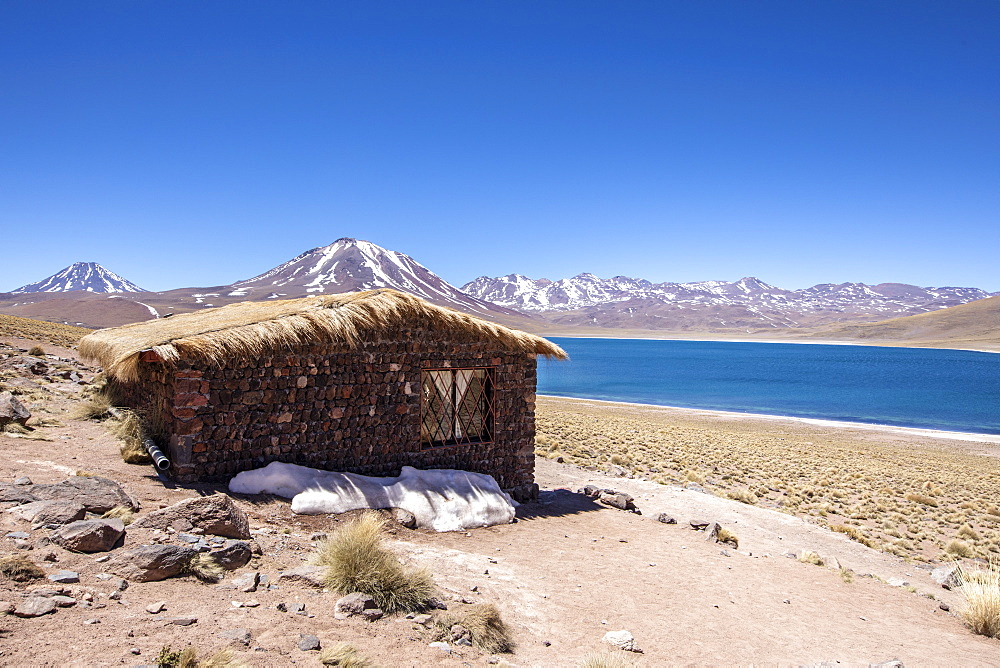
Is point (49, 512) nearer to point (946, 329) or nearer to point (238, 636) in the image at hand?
point (238, 636)

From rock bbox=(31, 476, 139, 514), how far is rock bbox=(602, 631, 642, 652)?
502 centimetres

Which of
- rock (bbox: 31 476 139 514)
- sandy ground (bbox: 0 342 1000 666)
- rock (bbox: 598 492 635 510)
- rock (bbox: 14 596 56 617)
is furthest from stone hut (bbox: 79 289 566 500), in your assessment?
rock (bbox: 14 596 56 617)

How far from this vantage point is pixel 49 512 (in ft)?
Answer: 17.9

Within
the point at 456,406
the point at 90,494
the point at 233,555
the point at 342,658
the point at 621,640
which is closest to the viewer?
the point at 342,658

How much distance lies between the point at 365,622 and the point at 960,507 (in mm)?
15780

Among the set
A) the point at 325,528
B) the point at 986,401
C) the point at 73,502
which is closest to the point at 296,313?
the point at 325,528

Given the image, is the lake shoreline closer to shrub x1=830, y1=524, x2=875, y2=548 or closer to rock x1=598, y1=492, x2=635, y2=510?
shrub x1=830, y1=524, x2=875, y2=548

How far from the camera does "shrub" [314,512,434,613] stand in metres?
5.18

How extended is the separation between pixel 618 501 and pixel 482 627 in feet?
23.8

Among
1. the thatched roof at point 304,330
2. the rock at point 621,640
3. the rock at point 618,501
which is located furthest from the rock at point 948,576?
the thatched roof at point 304,330

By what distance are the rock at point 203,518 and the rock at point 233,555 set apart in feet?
0.82

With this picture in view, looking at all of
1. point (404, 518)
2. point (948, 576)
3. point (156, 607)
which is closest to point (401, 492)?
point (404, 518)

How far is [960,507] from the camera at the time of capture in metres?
14.5

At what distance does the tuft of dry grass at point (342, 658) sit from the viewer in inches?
157
